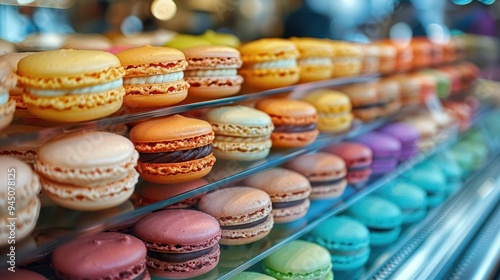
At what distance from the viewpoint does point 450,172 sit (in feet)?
10.9

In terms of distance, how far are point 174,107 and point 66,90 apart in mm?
387

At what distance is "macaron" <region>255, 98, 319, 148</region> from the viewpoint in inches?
79.1

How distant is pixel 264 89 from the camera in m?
1.98

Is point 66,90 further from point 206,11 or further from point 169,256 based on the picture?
point 206,11

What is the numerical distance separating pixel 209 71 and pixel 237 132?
0.26m

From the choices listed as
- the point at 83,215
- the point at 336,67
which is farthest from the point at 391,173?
the point at 83,215

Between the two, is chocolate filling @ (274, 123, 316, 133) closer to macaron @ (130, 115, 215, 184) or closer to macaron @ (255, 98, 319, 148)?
macaron @ (255, 98, 319, 148)

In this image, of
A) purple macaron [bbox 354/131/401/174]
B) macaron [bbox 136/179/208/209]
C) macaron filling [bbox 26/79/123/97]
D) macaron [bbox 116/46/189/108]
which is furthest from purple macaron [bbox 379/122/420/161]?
macaron filling [bbox 26/79/123/97]

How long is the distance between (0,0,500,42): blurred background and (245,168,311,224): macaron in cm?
142

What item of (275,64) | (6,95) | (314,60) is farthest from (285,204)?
(6,95)

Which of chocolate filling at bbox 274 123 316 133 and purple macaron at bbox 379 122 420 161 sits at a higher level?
chocolate filling at bbox 274 123 316 133

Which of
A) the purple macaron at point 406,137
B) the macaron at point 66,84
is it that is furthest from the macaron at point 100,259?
the purple macaron at point 406,137

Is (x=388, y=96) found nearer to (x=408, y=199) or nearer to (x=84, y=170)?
(x=408, y=199)

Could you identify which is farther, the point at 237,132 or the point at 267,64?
the point at 267,64
